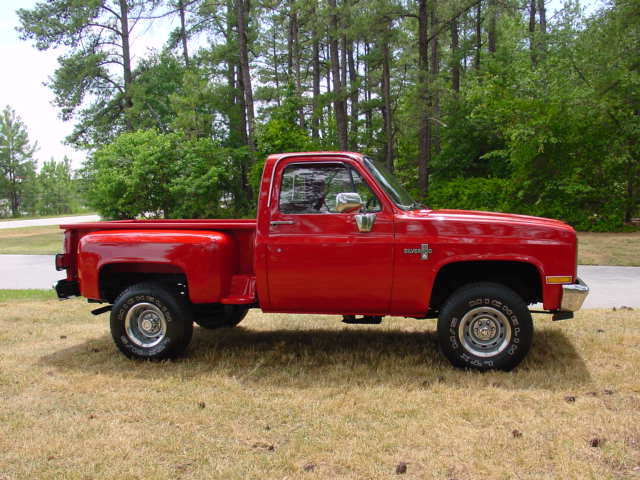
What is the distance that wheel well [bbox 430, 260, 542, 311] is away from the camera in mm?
5340

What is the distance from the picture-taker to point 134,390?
189 inches

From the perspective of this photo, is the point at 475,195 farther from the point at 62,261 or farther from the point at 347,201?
the point at 62,261

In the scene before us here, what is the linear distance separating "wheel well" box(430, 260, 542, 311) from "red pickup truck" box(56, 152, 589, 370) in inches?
0.4

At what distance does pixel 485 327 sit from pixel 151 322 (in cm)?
330

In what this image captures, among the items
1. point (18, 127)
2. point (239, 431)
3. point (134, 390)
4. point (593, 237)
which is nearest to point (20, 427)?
point (134, 390)

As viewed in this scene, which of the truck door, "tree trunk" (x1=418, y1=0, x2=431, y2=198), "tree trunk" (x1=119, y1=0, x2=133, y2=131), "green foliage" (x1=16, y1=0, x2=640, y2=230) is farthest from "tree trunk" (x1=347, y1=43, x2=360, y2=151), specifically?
the truck door

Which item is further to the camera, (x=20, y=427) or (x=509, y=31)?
(x=509, y=31)

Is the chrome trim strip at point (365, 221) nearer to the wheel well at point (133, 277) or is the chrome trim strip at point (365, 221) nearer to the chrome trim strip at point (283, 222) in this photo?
the chrome trim strip at point (283, 222)

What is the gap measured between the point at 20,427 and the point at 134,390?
0.94m

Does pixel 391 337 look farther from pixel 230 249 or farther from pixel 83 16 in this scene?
pixel 83 16

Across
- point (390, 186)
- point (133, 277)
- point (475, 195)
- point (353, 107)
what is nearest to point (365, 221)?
point (390, 186)

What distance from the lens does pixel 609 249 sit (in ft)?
→ 44.7

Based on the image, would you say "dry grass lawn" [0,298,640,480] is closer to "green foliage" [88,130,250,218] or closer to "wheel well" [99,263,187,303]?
"wheel well" [99,263,187,303]

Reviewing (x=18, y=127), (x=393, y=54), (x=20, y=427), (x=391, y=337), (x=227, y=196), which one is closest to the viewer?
(x=20, y=427)
